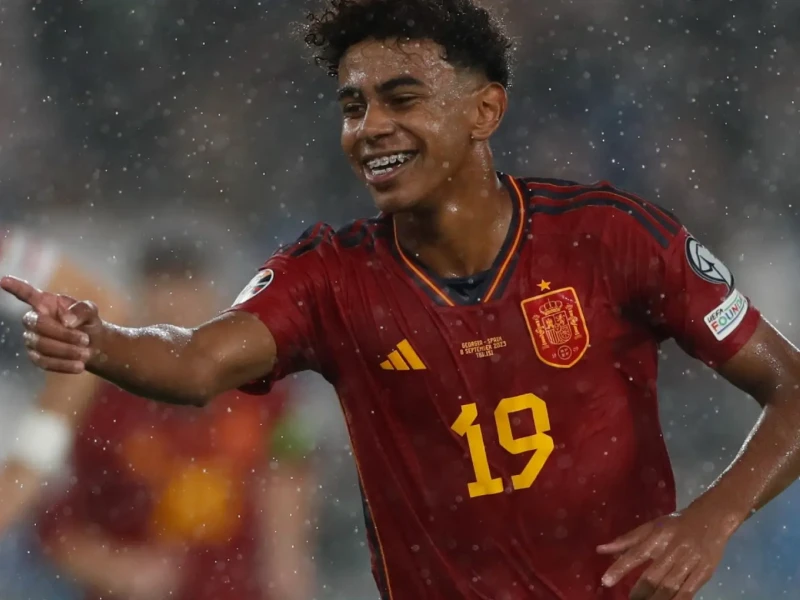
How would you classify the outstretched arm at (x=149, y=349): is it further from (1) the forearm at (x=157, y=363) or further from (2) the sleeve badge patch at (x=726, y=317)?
(2) the sleeve badge patch at (x=726, y=317)

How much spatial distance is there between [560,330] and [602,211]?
0.98 ft

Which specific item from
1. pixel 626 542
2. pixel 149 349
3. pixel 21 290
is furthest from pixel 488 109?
pixel 21 290

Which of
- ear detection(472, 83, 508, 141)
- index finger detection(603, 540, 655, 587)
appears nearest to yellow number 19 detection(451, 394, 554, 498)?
index finger detection(603, 540, 655, 587)

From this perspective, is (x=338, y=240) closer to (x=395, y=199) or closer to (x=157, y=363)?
(x=395, y=199)

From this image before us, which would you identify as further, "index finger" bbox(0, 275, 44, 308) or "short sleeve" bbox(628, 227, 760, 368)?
"short sleeve" bbox(628, 227, 760, 368)

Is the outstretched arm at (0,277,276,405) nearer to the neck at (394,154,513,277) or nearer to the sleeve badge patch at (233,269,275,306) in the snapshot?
the sleeve badge patch at (233,269,275,306)

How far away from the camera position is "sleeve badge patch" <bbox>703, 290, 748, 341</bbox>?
8.63ft

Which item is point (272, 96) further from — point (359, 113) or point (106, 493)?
point (359, 113)

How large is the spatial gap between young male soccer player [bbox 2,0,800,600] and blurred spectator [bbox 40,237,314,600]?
130 centimetres

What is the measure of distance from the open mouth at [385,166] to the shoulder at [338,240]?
0.67 feet

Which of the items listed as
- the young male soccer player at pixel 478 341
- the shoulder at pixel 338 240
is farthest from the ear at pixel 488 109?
the shoulder at pixel 338 240

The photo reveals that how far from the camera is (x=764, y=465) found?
2.48 meters

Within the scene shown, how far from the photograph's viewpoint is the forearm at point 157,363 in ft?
7.45

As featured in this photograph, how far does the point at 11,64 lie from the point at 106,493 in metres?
2.90
